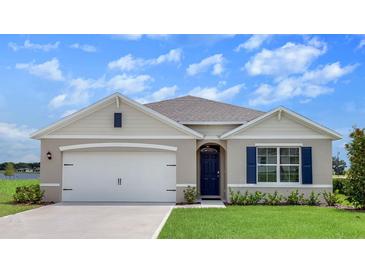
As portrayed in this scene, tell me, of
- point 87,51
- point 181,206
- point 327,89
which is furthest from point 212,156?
point 87,51

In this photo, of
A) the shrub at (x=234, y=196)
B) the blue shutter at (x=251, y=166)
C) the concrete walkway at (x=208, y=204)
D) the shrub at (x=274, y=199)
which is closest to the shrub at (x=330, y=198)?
the shrub at (x=274, y=199)

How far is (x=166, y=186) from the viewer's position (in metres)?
16.3

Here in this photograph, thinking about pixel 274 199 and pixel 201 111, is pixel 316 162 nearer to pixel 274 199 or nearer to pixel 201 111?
pixel 274 199

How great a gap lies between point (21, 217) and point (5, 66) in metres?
5.00

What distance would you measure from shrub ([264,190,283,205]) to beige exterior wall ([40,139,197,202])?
278 centimetres

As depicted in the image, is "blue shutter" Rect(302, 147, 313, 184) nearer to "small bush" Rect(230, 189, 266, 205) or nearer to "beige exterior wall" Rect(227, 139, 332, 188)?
"beige exterior wall" Rect(227, 139, 332, 188)

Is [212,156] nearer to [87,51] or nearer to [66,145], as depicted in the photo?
[66,145]

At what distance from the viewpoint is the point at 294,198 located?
52.3ft

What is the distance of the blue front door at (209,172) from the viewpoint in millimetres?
17859

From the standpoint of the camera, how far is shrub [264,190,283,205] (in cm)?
1588

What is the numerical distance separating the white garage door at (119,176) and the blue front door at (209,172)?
76.5 inches

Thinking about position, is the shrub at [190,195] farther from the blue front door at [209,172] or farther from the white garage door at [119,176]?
the blue front door at [209,172]
